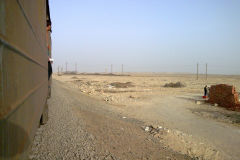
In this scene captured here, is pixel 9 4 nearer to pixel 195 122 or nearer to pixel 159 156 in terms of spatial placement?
pixel 159 156

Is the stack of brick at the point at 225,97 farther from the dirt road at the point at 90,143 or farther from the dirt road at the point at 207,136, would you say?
the dirt road at the point at 90,143

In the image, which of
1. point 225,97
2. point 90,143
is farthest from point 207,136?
point 225,97

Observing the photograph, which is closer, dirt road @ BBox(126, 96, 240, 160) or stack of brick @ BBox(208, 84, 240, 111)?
dirt road @ BBox(126, 96, 240, 160)

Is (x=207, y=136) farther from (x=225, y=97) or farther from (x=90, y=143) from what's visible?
(x=225, y=97)

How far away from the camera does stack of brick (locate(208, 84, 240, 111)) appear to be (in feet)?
49.9

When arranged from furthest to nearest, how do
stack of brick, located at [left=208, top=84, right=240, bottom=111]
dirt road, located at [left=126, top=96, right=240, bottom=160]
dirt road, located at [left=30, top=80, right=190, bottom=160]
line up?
1. stack of brick, located at [left=208, top=84, right=240, bottom=111]
2. dirt road, located at [left=126, top=96, right=240, bottom=160]
3. dirt road, located at [left=30, top=80, right=190, bottom=160]

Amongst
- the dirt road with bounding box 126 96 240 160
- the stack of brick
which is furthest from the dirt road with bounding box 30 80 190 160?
the stack of brick

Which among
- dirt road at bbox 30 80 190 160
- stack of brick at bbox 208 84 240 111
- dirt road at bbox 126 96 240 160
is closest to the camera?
dirt road at bbox 30 80 190 160

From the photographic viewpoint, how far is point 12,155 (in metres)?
1.29

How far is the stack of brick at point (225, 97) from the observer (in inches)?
599

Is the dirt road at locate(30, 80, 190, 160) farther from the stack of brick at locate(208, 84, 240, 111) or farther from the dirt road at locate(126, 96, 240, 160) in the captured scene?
the stack of brick at locate(208, 84, 240, 111)

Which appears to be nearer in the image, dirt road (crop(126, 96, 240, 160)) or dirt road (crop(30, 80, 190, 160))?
dirt road (crop(30, 80, 190, 160))

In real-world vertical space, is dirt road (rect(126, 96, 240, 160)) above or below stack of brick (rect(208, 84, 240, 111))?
below

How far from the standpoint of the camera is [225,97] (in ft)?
52.4
